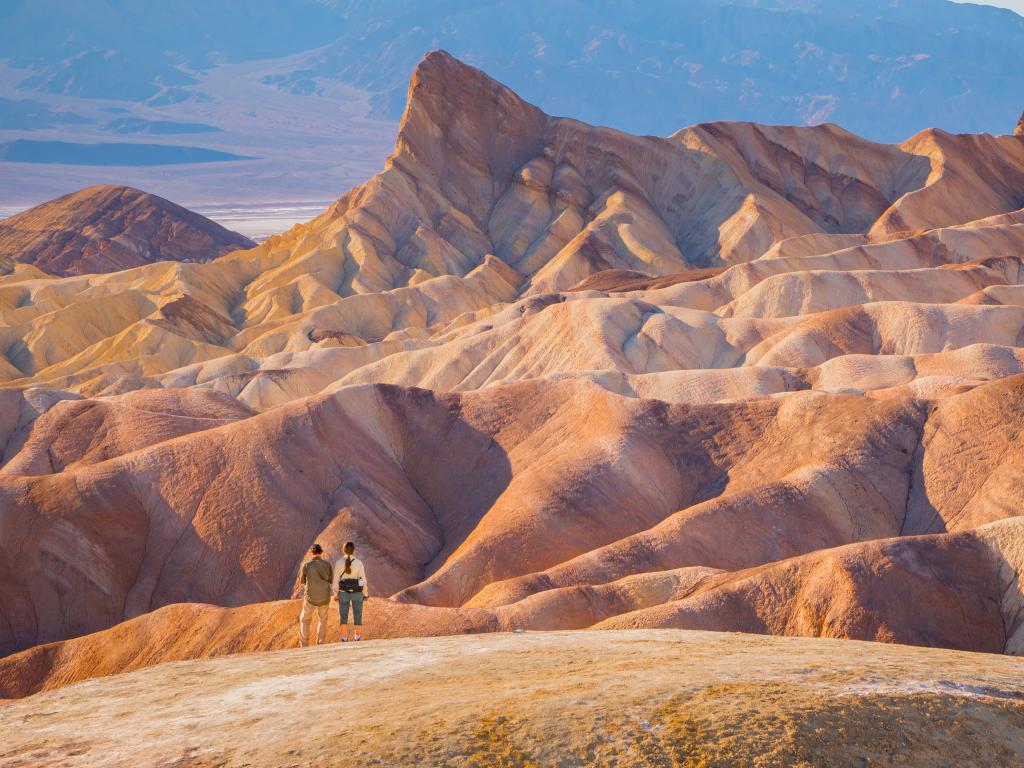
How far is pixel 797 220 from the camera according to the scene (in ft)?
375

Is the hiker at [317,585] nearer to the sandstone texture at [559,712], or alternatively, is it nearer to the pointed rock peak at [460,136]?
the sandstone texture at [559,712]

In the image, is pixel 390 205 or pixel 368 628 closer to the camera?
pixel 368 628

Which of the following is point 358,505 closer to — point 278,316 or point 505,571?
point 505,571

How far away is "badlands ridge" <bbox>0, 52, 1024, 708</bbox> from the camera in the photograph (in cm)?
3300

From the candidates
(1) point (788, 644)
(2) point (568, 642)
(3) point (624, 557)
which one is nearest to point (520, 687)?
(2) point (568, 642)

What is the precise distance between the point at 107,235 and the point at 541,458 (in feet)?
373

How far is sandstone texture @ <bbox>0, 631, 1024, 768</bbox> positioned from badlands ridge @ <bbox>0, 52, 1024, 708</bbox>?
1103cm

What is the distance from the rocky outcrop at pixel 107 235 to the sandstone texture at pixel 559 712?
132036 mm

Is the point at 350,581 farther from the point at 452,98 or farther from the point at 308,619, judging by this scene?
the point at 452,98

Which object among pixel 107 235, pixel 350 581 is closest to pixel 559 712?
pixel 350 581

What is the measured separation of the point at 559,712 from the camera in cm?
1545

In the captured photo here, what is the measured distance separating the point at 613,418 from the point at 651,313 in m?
24.8

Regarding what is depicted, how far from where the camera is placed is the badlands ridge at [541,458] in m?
33.0

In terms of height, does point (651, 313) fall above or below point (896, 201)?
below
